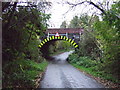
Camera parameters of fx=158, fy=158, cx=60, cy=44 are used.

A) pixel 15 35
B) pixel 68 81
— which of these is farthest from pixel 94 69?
pixel 15 35

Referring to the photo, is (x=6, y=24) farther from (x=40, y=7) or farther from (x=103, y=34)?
(x=103, y=34)

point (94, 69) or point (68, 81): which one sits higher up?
point (68, 81)

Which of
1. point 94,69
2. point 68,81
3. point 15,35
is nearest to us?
point 15,35

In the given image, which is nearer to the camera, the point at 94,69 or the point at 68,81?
the point at 68,81

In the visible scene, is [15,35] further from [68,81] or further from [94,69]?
[94,69]

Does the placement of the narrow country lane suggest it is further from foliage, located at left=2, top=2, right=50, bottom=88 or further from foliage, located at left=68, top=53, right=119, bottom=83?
foliage, located at left=2, top=2, right=50, bottom=88

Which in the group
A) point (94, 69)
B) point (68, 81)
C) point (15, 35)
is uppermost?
point (15, 35)

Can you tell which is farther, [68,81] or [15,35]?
[68,81]

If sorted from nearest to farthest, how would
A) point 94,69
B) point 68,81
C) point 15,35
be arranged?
point 15,35, point 68,81, point 94,69

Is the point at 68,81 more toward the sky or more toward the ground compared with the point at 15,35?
more toward the ground

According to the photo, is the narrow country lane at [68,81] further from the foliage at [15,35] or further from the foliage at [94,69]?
the foliage at [15,35]

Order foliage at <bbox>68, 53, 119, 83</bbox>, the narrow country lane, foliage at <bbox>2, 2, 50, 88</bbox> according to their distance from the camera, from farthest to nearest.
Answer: foliage at <bbox>68, 53, 119, 83</bbox> → the narrow country lane → foliage at <bbox>2, 2, 50, 88</bbox>

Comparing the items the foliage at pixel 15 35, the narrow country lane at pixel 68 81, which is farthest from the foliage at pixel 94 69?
the foliage at pixel 15 35

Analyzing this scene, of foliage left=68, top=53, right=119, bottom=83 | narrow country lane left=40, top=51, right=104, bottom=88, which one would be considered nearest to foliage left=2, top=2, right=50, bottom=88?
narrow country lane left=40, top=51, right=104, bottom=88
